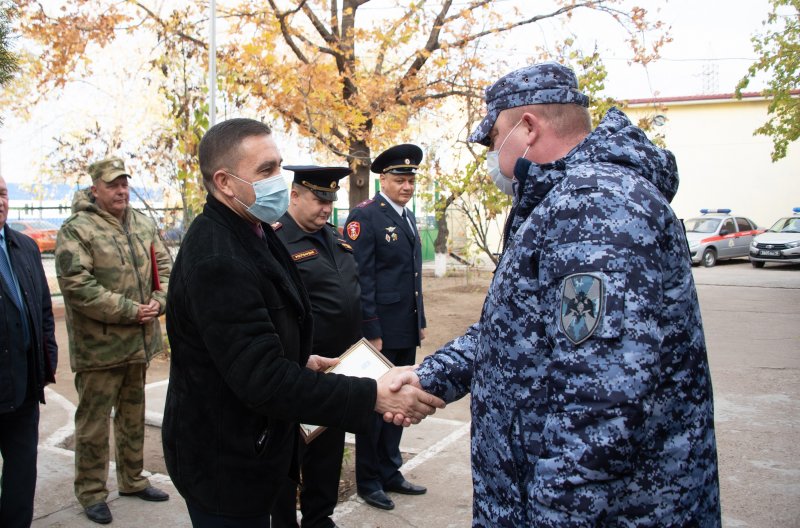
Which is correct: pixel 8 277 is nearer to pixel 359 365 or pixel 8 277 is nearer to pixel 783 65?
pixel 359 365

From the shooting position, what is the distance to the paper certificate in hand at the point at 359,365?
3123 mm

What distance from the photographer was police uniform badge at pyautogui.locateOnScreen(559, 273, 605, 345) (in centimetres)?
155

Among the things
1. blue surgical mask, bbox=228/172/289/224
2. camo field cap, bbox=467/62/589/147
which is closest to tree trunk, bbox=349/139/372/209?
blue surgical mask, bbox=228/172/289/224

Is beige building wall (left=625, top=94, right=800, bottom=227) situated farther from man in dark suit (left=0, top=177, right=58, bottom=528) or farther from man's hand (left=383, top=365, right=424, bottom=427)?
man's hand (left=383, top=365, right=424, bottom=427)

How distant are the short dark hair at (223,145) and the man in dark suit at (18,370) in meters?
1.67

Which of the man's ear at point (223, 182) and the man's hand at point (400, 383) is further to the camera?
the man's hand at point (400, 383)

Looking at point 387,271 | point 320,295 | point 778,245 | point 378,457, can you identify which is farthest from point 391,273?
point 778,245

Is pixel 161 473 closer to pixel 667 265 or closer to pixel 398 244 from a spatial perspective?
pixel 398 244

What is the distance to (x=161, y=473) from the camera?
4.81 meters

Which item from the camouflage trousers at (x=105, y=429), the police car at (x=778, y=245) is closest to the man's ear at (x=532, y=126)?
the camouflage trousers at (x=105, y=429)

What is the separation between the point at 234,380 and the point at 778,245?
22.9 meters

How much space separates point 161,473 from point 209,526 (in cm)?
278

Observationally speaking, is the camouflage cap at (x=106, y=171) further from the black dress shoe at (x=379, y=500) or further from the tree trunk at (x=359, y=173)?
the tree trunk at (x=359, y=173)

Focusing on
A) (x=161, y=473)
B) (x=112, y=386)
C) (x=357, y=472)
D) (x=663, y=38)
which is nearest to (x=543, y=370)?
(x=357, y=472)
